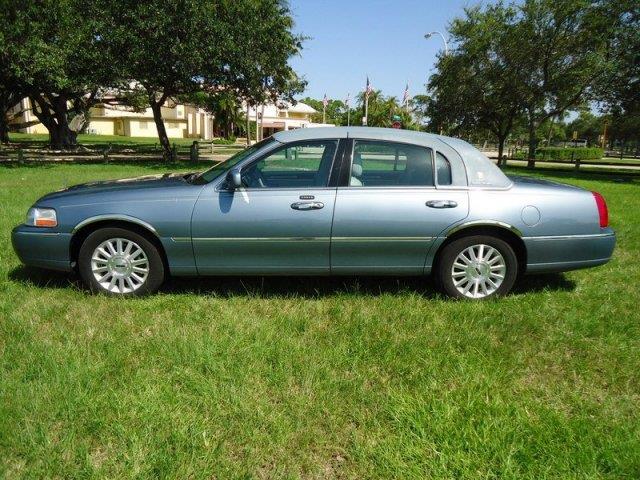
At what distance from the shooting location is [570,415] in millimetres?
2727

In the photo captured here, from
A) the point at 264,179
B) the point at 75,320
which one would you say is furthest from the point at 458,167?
the point at 75,320

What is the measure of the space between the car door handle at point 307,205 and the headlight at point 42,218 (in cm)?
208

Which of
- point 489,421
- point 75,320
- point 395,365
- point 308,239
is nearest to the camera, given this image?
point 489,421

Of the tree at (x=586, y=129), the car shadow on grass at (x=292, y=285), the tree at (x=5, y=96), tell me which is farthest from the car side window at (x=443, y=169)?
the tree at (x=586, y=129)

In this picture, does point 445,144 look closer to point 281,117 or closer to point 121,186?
point 121,186

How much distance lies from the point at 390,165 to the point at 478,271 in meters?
1.24

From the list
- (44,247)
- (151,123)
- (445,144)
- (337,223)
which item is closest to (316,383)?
(337,223)

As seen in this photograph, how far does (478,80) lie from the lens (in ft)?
86.2

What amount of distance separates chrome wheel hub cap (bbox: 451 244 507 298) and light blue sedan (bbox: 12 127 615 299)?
10mm

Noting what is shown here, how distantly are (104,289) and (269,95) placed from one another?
20320 millimetres

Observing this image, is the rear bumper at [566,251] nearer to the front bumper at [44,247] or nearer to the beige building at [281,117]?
the front bumper at [44,247]

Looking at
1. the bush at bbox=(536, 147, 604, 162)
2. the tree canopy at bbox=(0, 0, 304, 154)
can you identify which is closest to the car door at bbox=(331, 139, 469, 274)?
the tree canopy at bbox=(0, 0, 304, 154)

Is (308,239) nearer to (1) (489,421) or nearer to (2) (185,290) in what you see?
(2) (185,290)

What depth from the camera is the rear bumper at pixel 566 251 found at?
423 cm
